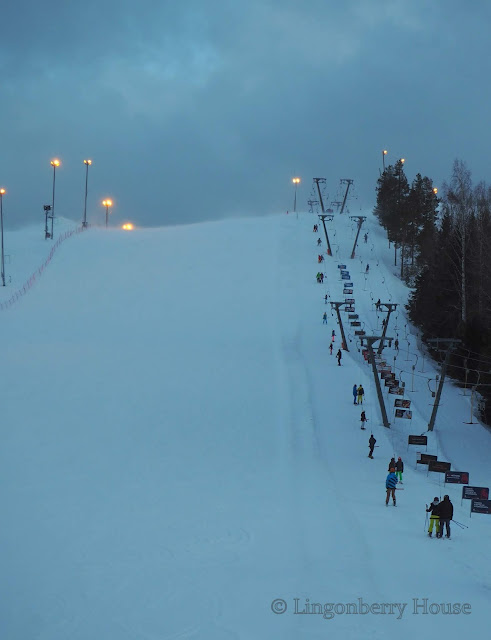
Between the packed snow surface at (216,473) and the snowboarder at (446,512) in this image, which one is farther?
the snowboarder at (446,512)

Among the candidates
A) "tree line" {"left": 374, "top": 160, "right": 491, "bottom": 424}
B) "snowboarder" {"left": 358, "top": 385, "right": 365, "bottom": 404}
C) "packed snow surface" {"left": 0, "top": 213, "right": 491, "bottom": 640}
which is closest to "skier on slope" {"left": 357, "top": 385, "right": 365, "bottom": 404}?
"snowboarder" {"left": 358, "top": 385, "right": 365, "bottom": 404}

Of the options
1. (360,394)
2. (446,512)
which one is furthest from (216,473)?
(360,394)

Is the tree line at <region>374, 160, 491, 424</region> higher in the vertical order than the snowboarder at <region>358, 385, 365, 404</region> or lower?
higher

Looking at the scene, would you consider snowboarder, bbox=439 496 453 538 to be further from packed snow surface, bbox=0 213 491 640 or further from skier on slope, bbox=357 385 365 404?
skier on slope, bbox=357 385 365 404

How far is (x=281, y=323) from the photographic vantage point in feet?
133

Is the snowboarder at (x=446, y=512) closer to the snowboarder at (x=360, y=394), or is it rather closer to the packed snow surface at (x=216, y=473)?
the packed snow surface at (x=216, y=473)

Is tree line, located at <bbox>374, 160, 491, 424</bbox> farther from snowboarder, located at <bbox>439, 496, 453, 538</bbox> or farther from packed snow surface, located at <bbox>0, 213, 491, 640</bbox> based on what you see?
snowboarder, located at <bbox>439, 496, 453, 538</bbox>

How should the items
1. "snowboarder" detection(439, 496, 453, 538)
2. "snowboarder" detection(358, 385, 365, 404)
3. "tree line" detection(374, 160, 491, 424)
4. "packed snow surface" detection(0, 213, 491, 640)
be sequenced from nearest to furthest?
1. "packed snow surface" detection(0, 213, 491, 640)
2. "snowboarder" detection(439, 496, 453, 538)
3. "snowboarder" detection(358, 385, 365, 404)
4. "tree line" detection(374, 160, 491, 424)

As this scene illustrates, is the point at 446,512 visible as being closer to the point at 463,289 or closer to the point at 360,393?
the point at 360,393

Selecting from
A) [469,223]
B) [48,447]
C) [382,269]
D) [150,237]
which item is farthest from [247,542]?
[150,237]

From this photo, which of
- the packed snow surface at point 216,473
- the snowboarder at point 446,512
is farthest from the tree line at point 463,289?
the snowboarder at point 446,512

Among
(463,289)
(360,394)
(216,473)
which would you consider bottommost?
(216,473)

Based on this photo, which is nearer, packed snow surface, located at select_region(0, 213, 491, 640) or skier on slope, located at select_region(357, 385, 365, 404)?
packed snow surface, located at select_region(0, 213, 491, 640)

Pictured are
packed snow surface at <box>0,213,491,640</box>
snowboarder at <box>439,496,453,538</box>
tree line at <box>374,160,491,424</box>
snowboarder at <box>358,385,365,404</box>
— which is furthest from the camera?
tree line at <box>374,160,491,424</box>
